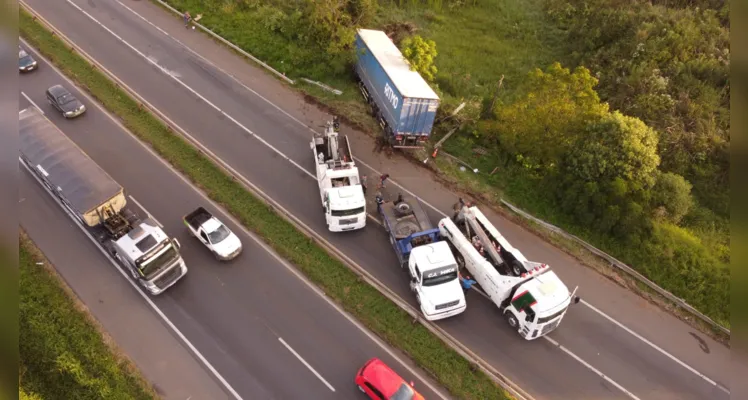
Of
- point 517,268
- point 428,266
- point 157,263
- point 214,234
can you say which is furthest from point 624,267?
point 157,263

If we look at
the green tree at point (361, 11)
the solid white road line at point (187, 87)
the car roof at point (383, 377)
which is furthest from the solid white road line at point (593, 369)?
the green tree at point (361, 11)

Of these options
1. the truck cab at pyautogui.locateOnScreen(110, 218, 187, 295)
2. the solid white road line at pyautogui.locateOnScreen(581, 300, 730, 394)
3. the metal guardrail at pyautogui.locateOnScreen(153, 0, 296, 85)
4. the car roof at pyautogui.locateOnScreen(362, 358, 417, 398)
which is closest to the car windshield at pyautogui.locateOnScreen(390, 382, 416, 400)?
the car roof at pyautogui.locateOnScreen(362, 358, 417, 398)

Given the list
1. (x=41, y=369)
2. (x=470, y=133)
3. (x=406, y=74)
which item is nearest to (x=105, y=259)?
(x=41, y=369)

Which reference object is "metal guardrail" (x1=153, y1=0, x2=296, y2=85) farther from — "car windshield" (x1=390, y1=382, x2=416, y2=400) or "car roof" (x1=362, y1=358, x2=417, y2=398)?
"car windshield" (x1=390, y1=382, x2=416, y2=400)

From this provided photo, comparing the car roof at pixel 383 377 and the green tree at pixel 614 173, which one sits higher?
the green tree at pixel 614 173

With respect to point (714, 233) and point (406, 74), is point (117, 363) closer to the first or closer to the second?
point (406, 74)

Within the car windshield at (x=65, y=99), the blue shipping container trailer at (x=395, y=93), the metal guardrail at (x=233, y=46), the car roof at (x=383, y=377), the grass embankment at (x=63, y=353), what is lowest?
the grass embankment at (x=63, y=353)

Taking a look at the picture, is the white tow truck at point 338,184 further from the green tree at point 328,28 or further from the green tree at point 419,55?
the green tree at point 328,28

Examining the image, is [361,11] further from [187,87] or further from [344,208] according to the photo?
[344,208]
